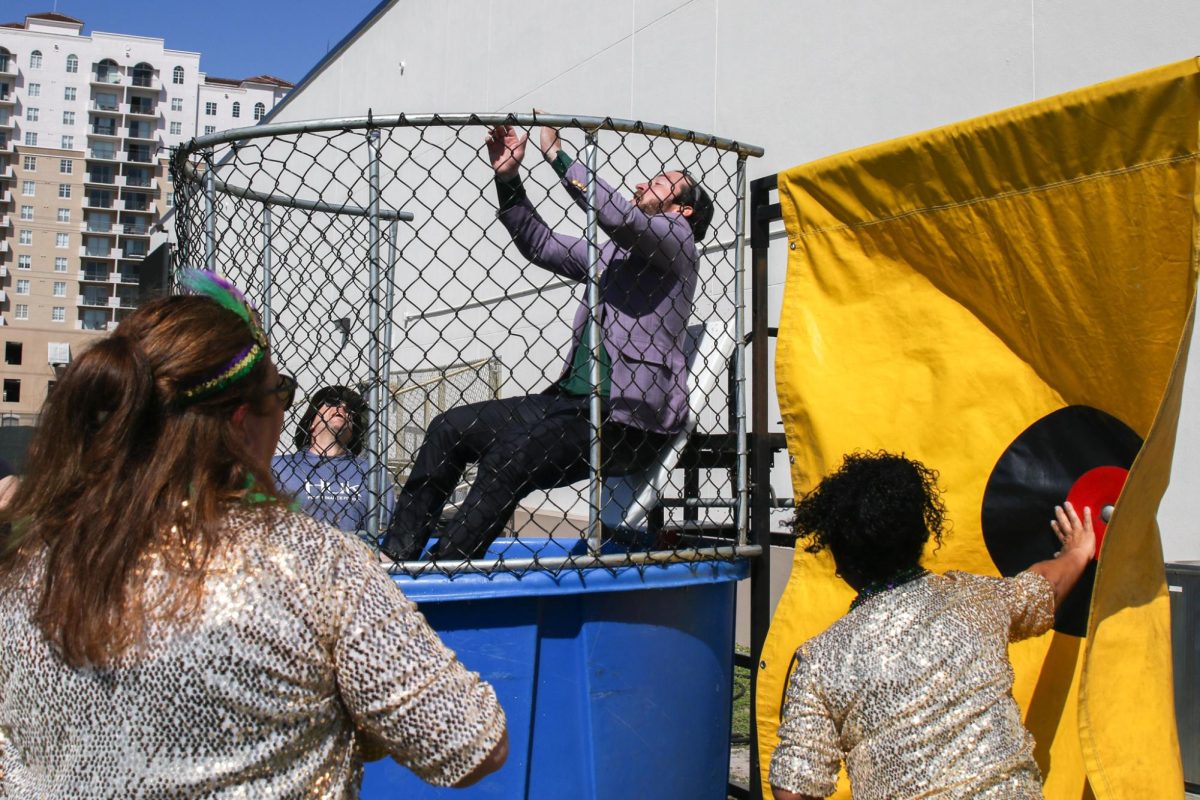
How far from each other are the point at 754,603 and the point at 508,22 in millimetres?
8795

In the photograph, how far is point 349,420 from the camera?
12.5ft

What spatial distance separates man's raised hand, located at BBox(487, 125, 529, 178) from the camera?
8.76ft

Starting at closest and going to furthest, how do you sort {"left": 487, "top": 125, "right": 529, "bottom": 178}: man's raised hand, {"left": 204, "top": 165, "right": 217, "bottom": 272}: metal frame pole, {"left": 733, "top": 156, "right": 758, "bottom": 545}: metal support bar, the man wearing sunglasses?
{"left": 487, "top": 125, "right": 529, "bottom": 178}: man's raised hand → {"left": 733, "top": 156, "right": 758, "bottom": 545}: metal support bar → {"left": 204, "top": 165, "right": 217, "bottom": 272}: metal frame pole → the man wearing sunglasses

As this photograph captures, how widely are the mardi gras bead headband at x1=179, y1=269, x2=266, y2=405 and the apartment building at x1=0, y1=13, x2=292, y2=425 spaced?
8073 centimetres

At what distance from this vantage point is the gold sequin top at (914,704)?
1.91 meters

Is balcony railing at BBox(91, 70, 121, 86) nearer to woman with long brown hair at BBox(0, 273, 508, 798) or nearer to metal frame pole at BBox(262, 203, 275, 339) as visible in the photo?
metal frame pole at BBox(262, 203, 275, 339)

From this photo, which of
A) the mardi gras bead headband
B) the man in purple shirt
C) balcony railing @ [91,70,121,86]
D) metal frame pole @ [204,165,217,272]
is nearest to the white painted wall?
the man in purple shirt

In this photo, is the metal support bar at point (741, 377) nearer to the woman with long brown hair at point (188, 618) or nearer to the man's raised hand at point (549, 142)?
the man's raised hand at point (549, 142)

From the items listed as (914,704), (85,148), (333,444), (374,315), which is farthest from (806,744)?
(85,148)

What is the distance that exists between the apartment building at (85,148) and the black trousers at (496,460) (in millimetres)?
79571

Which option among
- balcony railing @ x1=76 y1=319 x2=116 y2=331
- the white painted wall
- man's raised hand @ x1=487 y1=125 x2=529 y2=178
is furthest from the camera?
balcony railing @ x1=76 y1=319 x2=116 y2=331

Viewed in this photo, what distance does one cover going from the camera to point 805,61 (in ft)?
22.0

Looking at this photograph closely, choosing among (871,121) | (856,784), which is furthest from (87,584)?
(871,121)

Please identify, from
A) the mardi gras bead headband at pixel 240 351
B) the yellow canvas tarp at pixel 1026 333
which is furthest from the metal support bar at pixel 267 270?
the mardi gras bead headband at pixel 240 351
